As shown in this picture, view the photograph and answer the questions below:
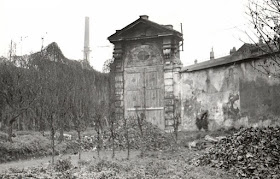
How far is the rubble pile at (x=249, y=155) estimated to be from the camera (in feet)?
30.4

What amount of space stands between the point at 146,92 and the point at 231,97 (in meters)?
7.04

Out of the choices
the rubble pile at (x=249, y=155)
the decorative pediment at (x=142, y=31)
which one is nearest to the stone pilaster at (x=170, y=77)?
the decorative pediment at (x=142, y=31)

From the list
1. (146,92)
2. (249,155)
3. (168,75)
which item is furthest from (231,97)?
(249,155)

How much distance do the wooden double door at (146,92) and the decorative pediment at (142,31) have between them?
86.1 inches

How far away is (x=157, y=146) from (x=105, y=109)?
319 inches

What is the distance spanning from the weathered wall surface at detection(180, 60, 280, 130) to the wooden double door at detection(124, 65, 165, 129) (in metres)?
2.02

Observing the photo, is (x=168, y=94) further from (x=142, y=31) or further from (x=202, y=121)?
(x=142, y=31)

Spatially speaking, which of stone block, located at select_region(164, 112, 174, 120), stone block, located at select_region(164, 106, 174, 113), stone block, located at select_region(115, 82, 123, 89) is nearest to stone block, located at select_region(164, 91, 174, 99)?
stone block, located at select_region(164, 106, 174, 113)

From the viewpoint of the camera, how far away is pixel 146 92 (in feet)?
74.8

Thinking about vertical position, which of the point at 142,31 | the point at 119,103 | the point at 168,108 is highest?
the point at 142,31

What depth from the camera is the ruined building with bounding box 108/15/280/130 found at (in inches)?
687

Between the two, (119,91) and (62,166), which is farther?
(119,91)

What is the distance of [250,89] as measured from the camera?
15.7 m

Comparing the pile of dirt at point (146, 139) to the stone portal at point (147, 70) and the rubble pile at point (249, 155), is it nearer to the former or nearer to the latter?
the stone portal at point (147, 70)
